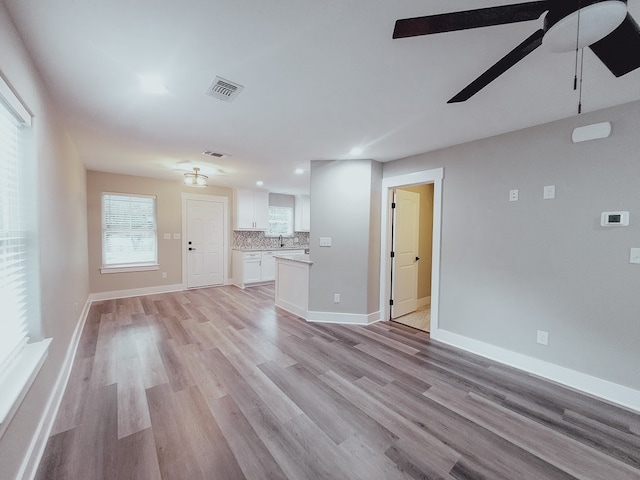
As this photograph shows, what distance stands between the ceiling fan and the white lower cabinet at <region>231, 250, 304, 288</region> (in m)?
5.16

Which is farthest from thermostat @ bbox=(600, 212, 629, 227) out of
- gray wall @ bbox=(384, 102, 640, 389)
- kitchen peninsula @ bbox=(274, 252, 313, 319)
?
kitchen peninsula @ bbox=(274, 252, 313, 319)

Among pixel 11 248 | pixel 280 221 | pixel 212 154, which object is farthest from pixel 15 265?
pixel 280 221

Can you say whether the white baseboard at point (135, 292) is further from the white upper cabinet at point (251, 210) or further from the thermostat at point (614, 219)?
the thermostat at point (614, 219)

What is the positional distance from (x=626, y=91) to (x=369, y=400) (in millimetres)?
3056

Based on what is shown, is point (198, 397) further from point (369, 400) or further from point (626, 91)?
point (626, 91)

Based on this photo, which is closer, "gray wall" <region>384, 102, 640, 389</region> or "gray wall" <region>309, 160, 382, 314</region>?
"gray wall" <region>384, 102, 640, 389</region>

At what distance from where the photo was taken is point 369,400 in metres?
2.02

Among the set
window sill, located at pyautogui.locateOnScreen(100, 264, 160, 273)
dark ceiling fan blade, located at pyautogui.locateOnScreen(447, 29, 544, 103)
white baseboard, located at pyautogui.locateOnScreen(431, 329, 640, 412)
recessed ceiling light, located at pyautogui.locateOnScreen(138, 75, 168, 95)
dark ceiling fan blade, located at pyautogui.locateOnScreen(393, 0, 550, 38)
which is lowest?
white baseboard, located at pyautogui.locateOnScreen(431, 329, 640, 412)

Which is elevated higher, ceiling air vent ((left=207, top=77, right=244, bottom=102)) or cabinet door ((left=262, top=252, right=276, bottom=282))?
ceiling air vent ((left=207, top=77, right=244, bottom=102))

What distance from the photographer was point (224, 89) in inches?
74.7

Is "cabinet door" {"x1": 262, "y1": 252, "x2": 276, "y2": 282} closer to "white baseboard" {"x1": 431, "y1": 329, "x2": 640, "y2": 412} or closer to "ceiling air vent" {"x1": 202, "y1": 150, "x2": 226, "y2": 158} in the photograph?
"ceiling air vent" {"x1": 202, "y1": 150, "x2": 226, "y2": 158}

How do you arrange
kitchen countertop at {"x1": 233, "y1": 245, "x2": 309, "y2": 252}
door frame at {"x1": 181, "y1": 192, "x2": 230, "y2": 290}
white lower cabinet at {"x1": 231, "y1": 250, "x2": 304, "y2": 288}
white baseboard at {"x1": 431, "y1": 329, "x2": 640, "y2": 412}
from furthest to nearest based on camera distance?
kitchen countertop at {"x1": 233, "y1": 245, "x2": 309, "y2": 252} → white lower cabinet at {"x1": 231, "y1": 250, "x2": 304, "y2": 288} → door frame at {"x1": 181, "y1": 192, "x2": 230, "y2": 290} → white baseboard at {"x1": 431, "y1": 329, "x2": 640, "y2": 412}

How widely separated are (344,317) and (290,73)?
122 inches

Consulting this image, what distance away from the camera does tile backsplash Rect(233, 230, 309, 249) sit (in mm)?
6429
